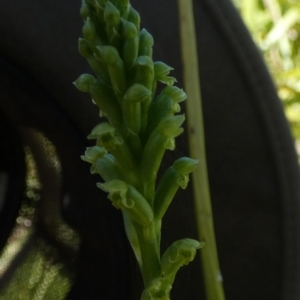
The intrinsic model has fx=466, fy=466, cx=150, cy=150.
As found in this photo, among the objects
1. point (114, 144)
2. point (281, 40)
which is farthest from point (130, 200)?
point (281, 40)

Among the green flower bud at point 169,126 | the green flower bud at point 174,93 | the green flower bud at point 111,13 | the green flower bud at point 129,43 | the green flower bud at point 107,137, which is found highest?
the green flower bud at point 111,13

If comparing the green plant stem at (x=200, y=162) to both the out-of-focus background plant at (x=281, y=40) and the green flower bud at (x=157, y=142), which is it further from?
the out-of-focus background plant at (x=281, y=40)

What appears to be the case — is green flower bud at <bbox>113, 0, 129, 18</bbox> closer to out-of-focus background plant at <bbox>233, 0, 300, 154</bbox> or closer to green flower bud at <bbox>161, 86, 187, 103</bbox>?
green flower bud at <bbox>161, 86, 187, 103</bbox>

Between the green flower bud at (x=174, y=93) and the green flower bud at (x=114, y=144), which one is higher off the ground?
the green flower bud at (x=174, y=93)

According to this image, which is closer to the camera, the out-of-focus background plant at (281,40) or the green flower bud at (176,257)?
the green flower bud at (176,257)

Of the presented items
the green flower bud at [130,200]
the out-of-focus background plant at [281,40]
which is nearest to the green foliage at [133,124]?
the green flower bud at [130,200]

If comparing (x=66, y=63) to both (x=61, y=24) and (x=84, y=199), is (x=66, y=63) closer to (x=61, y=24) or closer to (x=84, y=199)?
(x=61, y=24)
